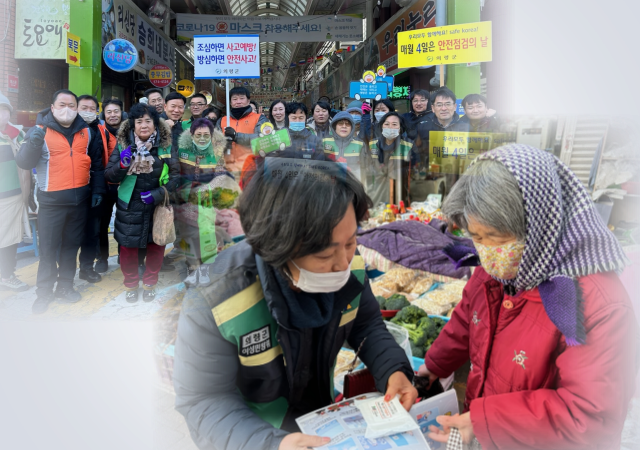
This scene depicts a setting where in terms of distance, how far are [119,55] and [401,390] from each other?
7540 millimetres

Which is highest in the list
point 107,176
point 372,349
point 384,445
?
point 107,176

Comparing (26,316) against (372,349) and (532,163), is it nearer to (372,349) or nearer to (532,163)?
(372,349)

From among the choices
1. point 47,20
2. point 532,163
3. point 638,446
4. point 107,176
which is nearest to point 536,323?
point 532,163

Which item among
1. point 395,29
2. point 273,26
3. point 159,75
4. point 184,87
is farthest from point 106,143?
point 273,26

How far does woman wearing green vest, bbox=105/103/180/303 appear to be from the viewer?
3041mm

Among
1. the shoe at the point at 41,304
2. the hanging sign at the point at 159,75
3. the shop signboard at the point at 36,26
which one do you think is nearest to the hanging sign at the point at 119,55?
the shop signboard at the point at 36,26

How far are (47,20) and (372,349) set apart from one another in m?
5.82

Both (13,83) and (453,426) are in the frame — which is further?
(13,83)

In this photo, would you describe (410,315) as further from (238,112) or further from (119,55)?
(119,55)

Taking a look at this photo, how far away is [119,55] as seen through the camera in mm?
6832

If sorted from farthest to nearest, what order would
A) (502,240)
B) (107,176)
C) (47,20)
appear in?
(47,20) → (107,176) → (502,240)

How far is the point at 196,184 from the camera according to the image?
0.96m

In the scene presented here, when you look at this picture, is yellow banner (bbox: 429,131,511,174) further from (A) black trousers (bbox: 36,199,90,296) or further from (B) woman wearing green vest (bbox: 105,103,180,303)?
(A) black trousers (bbox: 36,199,90,296)

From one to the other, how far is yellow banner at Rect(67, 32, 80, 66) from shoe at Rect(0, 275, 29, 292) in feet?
11.0
